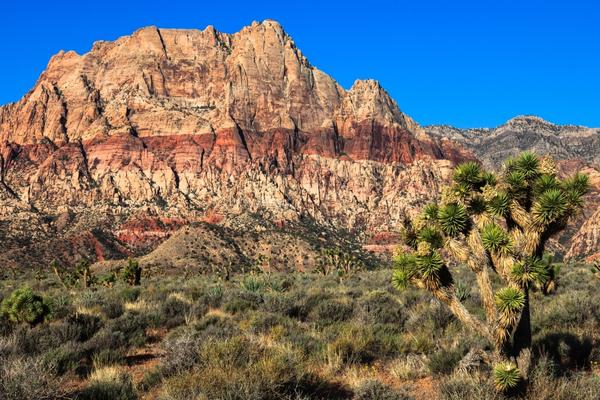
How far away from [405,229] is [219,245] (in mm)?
100264

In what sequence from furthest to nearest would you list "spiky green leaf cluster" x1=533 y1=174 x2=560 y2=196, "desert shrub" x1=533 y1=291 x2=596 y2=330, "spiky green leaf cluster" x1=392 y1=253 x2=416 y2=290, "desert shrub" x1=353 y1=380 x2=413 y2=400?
"desert shrub" x1=533 y1=291 x2=596 y2=330
"spiky green leaf cluster" x1=533 y1=174 x2=560 y2=196
"spiky green leaf cluster" x1=392 y1=253 x2=416 y2=290
"desert shrub" x1=353 y1=380 x2=413 y2=400

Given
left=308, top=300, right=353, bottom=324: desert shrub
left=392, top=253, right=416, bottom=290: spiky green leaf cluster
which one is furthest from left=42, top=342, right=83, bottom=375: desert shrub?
left=308, top=300, right=353, bottom=324: desert shrub

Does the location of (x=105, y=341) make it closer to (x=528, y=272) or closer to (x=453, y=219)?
(x=453, y=219)

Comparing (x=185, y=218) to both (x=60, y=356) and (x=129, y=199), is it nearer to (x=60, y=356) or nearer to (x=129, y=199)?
(x=129, y=199)

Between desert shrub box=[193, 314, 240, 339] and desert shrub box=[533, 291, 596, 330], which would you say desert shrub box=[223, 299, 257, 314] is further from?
desert shrub box=[533, 291, 596, 330]

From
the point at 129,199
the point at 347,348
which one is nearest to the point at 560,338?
the point at 347,348

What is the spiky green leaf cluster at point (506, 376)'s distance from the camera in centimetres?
766

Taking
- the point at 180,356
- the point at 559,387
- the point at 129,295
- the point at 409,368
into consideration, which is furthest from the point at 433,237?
the point at 129,295

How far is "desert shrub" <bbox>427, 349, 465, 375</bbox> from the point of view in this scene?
31.5 feet

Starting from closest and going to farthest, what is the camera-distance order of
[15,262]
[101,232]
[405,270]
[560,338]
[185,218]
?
[405,270], [560,338], [15,262], [101,232], [185,218]

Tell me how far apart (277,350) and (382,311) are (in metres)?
5.99

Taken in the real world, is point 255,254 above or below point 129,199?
below

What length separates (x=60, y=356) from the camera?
9844 mm

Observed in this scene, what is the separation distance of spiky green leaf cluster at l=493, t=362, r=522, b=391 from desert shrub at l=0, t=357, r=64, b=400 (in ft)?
20.6
